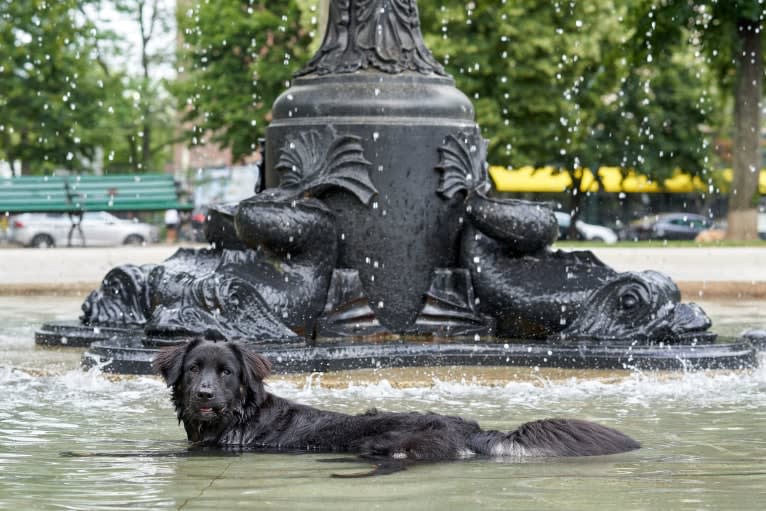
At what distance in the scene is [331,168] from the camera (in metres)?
12.0

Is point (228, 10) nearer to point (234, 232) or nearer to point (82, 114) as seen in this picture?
point (82, 114)

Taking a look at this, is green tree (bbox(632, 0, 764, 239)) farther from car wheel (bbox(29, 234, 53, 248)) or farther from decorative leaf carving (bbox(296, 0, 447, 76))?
decorative leaf carving (bbox(296, 0, 447, 76))

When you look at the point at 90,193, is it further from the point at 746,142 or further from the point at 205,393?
the point at 205,393

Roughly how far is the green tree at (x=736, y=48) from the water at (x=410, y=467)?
2526 centimetres

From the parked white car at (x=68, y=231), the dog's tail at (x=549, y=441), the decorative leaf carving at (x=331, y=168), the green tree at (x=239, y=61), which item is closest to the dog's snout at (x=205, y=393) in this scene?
the dog's tail at (x=549, y=441)

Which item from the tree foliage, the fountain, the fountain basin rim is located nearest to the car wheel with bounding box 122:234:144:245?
the tree foliage

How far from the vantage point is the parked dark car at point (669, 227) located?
57344 millimetres

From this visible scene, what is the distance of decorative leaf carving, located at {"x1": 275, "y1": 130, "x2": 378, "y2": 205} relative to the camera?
1191cm

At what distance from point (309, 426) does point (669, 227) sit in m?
51.7

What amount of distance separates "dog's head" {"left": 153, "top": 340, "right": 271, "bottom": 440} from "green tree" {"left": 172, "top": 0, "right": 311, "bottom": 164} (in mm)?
40162

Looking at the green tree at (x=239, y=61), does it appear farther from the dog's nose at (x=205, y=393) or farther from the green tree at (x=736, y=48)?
the dog's nose at (x=205, y=393)

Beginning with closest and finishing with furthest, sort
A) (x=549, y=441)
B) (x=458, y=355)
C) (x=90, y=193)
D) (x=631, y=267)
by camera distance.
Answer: (x=549, y=441) → (x=458, y=355) → (x=631, y=267) → (x=90, y=193)

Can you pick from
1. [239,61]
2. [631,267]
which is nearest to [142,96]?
[239,61]

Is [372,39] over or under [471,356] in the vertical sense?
over
